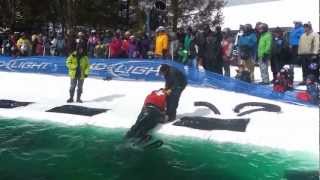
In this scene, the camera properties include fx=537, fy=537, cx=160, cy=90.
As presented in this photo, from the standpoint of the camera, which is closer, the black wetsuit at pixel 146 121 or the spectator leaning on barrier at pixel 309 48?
the black wetsuit at pixel 146 121

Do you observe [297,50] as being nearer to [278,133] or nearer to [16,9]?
[278,133]

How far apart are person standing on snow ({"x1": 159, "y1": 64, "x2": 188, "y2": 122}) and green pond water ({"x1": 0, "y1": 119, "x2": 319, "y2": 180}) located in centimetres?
133

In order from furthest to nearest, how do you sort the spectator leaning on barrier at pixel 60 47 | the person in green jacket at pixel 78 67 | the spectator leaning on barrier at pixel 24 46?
1. the spectator leaning on barrier at pixel 60 47
2. the spectator leaning on barrier at pixel 24 46
3. the person in green jacket at pixel 78 67

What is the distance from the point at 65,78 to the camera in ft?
61.4

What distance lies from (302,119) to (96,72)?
806cm

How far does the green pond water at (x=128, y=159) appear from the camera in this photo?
9375 mm

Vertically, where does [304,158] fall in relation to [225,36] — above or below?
below

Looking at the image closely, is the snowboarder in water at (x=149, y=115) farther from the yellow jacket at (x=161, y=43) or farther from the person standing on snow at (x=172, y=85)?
the yellow jacket at (x=161, y=43)

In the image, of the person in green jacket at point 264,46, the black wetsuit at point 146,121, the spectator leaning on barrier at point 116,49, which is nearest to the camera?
the black wetsuit at point 146,121

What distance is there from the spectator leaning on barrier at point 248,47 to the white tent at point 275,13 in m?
6.66

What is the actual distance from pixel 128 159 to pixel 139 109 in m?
4.48

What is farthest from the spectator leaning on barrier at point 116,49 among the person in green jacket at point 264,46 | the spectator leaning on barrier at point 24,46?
the person in green jacket at point 264,46

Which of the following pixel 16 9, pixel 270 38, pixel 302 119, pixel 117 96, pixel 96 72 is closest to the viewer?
pixel 302 119

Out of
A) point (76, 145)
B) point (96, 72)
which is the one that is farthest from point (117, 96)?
point (76, 145)
